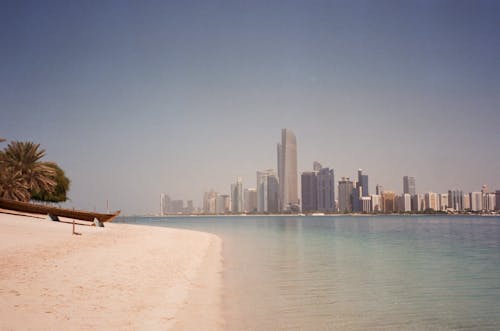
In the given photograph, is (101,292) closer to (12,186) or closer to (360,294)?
(360,294)

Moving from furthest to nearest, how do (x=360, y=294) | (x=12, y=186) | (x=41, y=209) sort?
(x=12, y=186) → (x=41, y=209) → (x=360, y=294)

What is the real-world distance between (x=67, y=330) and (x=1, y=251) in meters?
11.4

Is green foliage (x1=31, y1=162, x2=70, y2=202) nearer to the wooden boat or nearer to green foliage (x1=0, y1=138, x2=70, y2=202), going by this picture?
green foliage (x1=0, y1=138, x2=70, y2=202)

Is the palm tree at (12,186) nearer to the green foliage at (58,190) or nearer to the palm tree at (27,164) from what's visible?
the palm tree at (27,164)

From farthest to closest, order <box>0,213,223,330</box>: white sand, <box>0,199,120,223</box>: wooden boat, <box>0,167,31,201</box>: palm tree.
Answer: <box>0,167,31,201</box>: palm tree
<box>0,199,120,223</box>: wooden boat
<box>0,213,223,330</box>: white sand

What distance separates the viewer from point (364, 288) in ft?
45.2

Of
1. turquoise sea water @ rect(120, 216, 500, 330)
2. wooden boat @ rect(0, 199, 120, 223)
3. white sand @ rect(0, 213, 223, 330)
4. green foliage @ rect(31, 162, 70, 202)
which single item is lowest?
turquoise sea water @ rect(120, 216, 500, 330)

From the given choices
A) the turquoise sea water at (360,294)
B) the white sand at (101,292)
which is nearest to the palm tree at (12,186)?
the white sand at (101,292)

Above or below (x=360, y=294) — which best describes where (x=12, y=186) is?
above

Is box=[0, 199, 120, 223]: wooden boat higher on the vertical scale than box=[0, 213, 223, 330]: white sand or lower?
higher

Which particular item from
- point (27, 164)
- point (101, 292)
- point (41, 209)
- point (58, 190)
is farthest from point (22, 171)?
point (101, 292)

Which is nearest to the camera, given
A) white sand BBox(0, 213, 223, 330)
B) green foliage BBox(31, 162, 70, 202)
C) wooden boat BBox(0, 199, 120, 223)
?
white sand BBox(0, 213, 223, 330)

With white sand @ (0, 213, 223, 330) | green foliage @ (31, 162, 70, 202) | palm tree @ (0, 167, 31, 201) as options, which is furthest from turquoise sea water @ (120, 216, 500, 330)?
green foliage @ (31, 162, 70, 202)

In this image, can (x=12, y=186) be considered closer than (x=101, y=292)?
No
